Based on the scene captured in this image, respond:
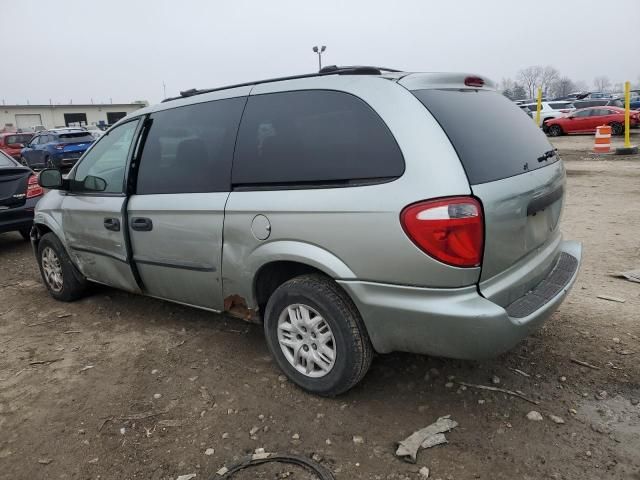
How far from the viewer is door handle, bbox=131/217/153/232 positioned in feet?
11.5

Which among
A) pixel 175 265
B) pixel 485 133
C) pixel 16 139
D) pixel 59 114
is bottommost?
pixel 175 265

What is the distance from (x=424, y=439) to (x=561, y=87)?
362ft

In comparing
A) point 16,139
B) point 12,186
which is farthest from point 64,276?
point 16,139

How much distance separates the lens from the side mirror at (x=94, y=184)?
3.99 m

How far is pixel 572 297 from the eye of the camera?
4211mm

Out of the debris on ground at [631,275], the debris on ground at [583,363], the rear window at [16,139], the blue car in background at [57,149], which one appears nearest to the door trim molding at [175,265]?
the debris on ground at [583,363]

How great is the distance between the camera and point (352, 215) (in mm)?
2480

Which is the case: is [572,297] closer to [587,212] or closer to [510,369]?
[510,369]

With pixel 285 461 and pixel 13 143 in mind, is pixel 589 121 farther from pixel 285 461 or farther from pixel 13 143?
pixel 13 143

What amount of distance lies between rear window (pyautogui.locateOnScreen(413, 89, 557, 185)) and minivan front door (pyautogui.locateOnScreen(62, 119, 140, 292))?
2.41 metres

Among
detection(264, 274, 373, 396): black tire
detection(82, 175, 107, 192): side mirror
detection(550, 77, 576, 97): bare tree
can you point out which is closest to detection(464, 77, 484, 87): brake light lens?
detection(264, 274, 373, 396): black tire

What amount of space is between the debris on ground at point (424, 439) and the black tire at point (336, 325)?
416 mm

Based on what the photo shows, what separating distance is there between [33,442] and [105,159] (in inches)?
88.1

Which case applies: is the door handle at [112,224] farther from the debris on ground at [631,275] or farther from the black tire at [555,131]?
the black tire at [555,131]
